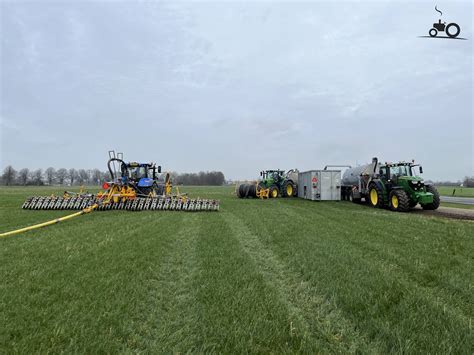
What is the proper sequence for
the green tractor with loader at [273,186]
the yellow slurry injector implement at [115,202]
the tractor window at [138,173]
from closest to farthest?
the yellow slurry injector implement at [115,202] → the tractor window at [138,173] → the green tractor with loader at [273,186]

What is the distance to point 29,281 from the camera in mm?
4066

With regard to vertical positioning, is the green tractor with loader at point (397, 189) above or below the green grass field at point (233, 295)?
above

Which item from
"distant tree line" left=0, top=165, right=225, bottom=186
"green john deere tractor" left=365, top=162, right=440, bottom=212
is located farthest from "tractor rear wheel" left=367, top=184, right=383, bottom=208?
"distant tree line" left=0, top=165, right=225, bottom=186

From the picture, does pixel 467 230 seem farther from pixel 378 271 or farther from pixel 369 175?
pixel 369 175

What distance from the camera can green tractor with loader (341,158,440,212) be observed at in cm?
1583

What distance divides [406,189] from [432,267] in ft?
41.2

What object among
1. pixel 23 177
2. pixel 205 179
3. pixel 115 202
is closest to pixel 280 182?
pixel 115 202

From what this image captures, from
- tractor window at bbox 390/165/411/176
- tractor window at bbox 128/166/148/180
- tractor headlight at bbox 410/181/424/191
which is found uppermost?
tractor window at bbox 390/165/411/176

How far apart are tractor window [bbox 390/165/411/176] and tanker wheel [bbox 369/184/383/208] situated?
3.85ft

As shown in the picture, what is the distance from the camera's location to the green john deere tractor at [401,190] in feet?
51.8

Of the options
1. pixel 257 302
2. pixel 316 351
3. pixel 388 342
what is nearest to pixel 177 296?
pixel 257 302

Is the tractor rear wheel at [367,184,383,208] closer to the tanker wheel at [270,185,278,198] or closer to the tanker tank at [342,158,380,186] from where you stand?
the tanker tank at [342,158,380,186]

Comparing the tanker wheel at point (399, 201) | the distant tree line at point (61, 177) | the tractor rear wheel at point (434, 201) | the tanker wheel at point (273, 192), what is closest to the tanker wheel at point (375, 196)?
the tanker wheel at point (399, 201)

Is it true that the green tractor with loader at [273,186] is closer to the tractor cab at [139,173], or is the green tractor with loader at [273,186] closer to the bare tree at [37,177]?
the tractor cab at [139,173]
